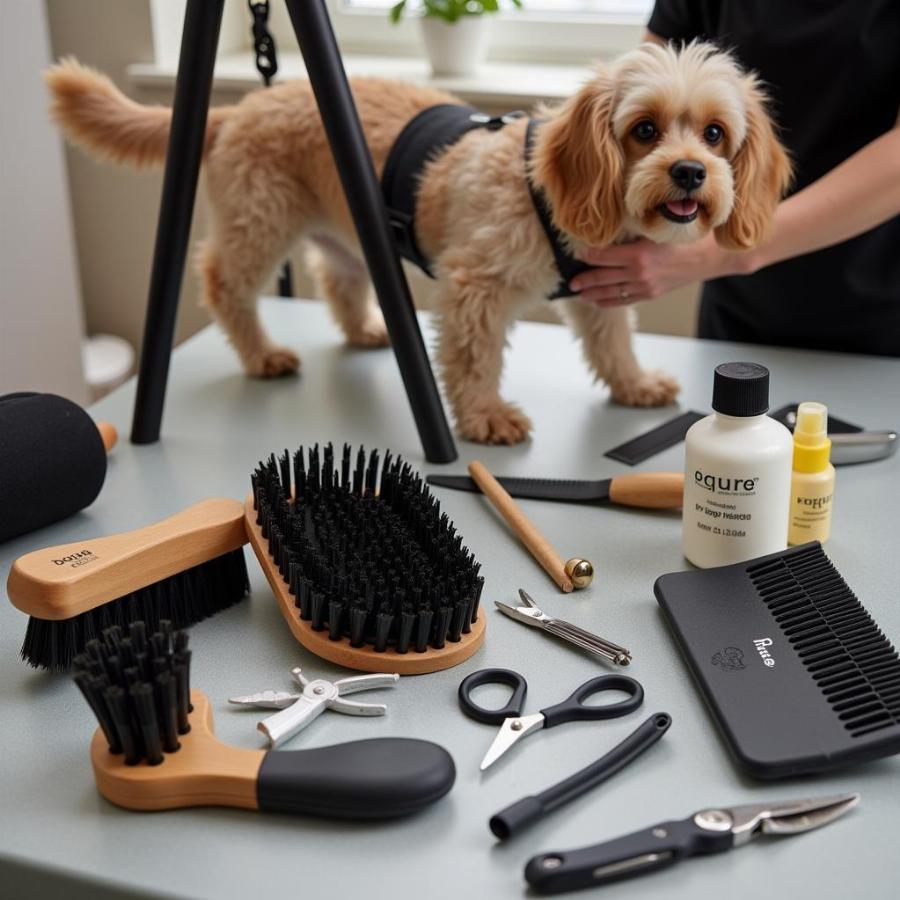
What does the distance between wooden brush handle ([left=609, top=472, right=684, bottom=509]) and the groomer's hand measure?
24 cm

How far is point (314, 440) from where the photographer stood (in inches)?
43.0

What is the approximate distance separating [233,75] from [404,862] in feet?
5.91

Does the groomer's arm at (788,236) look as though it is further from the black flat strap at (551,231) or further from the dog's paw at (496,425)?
the dog's paw at (496,425)

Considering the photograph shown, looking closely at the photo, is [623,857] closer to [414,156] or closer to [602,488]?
[602,488]

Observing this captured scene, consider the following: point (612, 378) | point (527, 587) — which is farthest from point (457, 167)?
point (527, 587)

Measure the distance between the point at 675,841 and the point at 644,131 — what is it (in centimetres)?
67

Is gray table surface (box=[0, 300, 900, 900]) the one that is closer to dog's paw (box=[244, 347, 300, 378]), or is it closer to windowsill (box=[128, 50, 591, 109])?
dog's paw (box=[244, 347, 300, 378])

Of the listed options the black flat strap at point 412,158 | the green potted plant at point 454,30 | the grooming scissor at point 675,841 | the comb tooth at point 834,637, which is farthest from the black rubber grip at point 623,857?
the green potted plant at point 454,30

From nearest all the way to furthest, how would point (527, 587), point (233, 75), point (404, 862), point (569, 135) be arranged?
point (404, 862) < point (527, 587) < point (569, 135) < point (233, 75)

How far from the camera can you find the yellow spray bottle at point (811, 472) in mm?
834

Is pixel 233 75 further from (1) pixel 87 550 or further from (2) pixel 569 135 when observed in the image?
(1) pixel 87 550

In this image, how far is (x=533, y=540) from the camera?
85cm

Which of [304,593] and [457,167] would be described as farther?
[457,167]

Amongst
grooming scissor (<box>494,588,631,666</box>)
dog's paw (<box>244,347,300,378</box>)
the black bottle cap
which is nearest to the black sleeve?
dog's paw (<box>244,347,300,378</box>)
